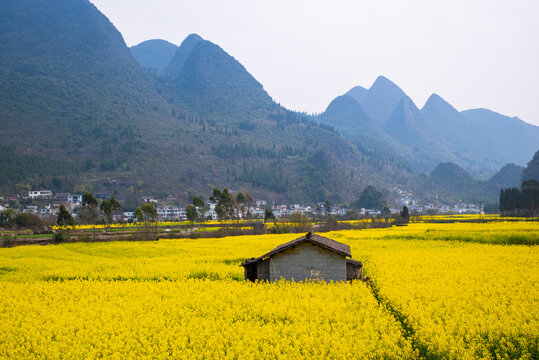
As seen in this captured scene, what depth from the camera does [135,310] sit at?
15.2 m

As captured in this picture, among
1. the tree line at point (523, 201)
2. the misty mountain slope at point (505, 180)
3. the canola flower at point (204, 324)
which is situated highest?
the misty mountain slope at point (505, 180)

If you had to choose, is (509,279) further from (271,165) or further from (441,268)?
(271,165)

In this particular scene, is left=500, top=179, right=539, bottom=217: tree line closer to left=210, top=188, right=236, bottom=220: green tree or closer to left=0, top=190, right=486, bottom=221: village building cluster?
left=0, top=190, right=486, bottom=221: village building cluster

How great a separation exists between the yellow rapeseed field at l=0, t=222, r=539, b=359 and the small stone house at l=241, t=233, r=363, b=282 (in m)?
1.10

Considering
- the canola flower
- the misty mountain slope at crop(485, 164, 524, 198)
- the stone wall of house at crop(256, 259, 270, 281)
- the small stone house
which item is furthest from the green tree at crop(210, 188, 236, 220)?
the misty mountain slope at crop(485, 164, 524, 198)

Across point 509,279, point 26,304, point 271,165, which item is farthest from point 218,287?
point 271,165

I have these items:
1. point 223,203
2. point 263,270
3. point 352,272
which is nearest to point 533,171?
point 223,203

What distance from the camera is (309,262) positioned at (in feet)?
64.2

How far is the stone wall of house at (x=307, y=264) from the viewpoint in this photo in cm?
1931

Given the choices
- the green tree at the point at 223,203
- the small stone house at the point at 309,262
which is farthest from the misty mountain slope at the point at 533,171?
the small stone house at the point at 309,262

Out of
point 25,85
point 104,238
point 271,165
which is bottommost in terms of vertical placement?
point 104,238

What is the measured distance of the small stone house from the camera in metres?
19.3

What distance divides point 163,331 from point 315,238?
29.8 ft

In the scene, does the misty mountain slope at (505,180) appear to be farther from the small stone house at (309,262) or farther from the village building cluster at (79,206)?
the small stone house at (309,262)
